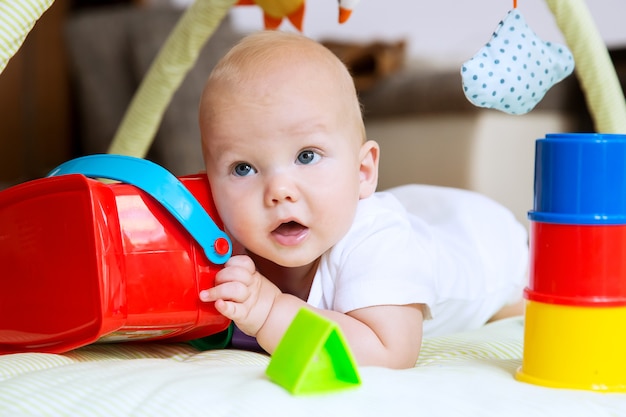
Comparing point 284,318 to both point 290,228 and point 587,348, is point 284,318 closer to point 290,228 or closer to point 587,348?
point 290,228

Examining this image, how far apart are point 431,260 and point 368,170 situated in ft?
0.47

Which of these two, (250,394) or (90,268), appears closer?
(250,394)

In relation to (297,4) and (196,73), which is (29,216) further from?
(196,73)

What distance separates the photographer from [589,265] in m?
0.63

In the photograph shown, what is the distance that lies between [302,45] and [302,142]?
11 cm

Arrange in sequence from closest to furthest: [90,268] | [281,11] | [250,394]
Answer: [250,394]
[90,268]
[281,11]

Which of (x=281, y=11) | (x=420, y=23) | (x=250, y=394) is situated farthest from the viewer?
(x=420, y=23)

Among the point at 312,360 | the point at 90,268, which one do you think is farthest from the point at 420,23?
the point at 312,360

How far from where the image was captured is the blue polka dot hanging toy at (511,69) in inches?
30.3

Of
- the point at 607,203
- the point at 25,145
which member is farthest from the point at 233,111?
the point at 25,145

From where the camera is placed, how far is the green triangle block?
568 mm

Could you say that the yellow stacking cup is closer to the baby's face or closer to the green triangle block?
the green triangle block

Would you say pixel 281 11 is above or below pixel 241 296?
above

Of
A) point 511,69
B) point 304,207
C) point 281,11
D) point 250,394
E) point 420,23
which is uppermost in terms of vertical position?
point 420,23
